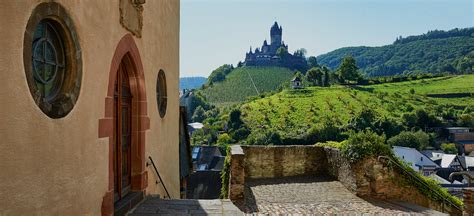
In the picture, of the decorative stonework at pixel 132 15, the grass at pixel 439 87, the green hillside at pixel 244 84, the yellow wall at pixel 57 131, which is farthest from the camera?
the green hillside at pixel 244 84

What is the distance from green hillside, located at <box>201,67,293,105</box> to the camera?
408 feet

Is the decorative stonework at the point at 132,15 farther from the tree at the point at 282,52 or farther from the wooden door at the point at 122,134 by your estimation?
the tree at the point at 282,52

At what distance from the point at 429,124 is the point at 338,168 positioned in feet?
241

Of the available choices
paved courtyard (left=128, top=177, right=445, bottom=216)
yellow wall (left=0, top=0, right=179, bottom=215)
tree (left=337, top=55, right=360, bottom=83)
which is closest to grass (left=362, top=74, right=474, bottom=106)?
tree (left=337, top=55, right=360, bottom=83)

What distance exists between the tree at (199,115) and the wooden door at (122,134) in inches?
3881

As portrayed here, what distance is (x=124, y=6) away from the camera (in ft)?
18.8

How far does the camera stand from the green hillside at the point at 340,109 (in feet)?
219

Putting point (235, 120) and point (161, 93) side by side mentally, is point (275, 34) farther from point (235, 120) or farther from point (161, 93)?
point (161, 93)

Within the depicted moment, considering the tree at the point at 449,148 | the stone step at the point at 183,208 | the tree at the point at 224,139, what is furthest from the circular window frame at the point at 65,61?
the tree at the point at 449,148

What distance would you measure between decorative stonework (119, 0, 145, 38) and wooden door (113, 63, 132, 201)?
0.67 meters

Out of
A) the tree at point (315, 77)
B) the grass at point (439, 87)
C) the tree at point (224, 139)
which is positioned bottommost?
the tree at point (224, 139)

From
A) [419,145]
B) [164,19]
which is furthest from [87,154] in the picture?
[419,145]

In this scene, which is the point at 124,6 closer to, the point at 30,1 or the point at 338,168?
the point at 30,1

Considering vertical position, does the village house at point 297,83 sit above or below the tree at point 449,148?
above
